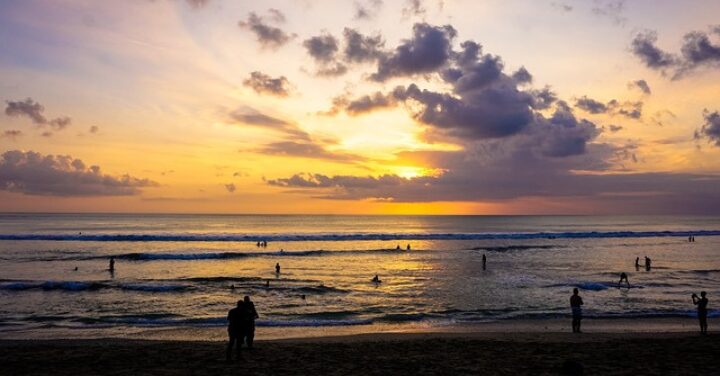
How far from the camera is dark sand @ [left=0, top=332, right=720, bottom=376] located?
14156 millimetres

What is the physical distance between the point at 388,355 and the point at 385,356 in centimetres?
18

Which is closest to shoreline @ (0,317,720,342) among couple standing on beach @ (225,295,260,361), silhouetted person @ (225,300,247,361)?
couple standing on beach @ (225,295,260,361)

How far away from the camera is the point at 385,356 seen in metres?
16.3

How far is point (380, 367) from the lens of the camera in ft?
48.3

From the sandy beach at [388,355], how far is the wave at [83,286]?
15383 millimetres

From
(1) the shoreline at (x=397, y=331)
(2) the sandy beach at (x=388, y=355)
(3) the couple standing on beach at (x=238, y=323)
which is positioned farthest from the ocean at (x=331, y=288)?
(3) the couple standing on beach at (x=238, y=323)

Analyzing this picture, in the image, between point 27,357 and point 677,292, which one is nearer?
point 27,357

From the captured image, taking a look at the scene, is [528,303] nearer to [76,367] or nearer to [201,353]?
[201,353]

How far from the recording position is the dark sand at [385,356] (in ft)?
46.4

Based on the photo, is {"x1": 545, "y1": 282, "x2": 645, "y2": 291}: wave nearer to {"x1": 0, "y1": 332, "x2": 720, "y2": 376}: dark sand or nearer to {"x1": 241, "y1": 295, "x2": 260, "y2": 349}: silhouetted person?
{"x1": 0, "y1": 332, "x2": 720, "y2": 376}: dark sand

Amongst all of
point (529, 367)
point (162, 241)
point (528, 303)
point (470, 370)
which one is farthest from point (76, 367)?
point (162, 241)

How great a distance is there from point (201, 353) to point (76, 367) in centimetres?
354

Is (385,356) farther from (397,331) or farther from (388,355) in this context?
(397,331)

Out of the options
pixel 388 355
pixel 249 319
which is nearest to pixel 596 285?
pixel 388 355
